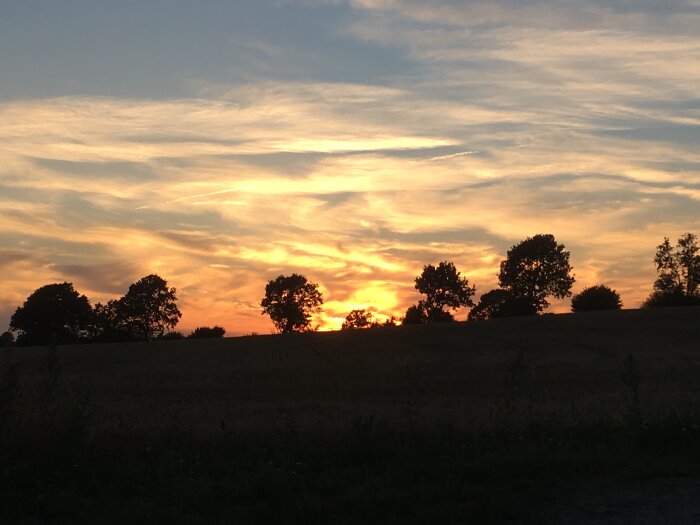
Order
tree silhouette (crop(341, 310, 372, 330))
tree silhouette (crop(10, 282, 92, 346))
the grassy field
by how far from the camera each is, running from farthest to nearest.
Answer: tree silhouette (crop(341, 310, 372, 330)) → tree silhouette (crop(10, 282, 92, 346)) → the grassy field

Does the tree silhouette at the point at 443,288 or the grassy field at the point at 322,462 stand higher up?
the tree silhouette at the point at 443,288

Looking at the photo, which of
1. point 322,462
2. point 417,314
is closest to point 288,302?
point 417,314

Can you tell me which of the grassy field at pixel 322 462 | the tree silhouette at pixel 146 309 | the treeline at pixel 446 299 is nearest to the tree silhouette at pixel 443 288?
the treeline at pixel 446 299

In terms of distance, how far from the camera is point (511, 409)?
14359mm

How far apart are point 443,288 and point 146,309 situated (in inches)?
1567

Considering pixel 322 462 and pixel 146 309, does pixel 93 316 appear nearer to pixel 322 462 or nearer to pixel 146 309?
pixel 146 309

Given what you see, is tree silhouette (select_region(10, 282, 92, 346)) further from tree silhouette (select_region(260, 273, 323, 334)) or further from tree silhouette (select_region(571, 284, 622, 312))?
tree silhouette (select_region(571, 284, 622, 312))

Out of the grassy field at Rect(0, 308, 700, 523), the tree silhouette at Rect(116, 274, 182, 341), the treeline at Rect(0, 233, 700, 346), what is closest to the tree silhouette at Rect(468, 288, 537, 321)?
the treeline at Rect(0, 233, 700, 346)

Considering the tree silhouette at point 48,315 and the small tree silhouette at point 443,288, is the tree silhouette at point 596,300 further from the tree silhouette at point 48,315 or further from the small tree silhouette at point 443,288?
the tree silhouette at point 48,315

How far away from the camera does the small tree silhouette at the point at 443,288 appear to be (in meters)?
109

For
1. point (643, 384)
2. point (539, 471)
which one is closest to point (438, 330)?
point (643, 384)

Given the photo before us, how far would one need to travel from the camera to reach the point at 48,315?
3728 inches

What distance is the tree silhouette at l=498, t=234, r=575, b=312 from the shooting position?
10112cm

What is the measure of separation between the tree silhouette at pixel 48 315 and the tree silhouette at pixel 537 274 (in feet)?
175
